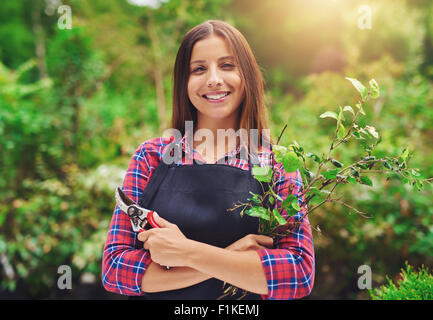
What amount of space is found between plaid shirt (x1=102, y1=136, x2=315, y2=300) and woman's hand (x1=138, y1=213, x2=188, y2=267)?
103 mm

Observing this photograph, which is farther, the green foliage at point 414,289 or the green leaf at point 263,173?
the green foliage at point 414,289

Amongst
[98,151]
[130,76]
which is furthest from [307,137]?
[130,76]

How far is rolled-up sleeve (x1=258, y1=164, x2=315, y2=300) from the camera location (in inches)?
39.8

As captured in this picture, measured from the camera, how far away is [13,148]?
3.56 meters

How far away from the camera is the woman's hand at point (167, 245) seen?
988mm

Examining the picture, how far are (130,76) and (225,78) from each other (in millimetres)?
7028

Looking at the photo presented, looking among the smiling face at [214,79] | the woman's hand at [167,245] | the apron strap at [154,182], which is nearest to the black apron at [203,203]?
the apron strap at [154,182]

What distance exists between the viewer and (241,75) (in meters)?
1.24

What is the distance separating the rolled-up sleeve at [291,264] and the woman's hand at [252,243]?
0.09ft

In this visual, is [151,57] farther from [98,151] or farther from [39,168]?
[39,168]
